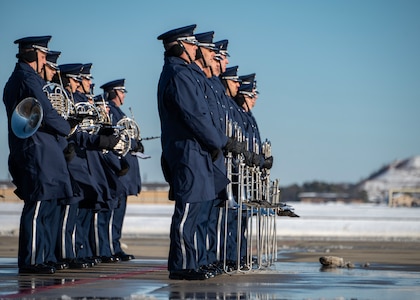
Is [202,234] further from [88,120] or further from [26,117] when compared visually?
[88,120]

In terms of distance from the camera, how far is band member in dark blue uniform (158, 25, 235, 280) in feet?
37.7

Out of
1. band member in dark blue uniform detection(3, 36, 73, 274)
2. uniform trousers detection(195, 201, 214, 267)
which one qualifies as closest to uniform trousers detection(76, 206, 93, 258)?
band member in dark blue uniform detection(3, 36, 73, 274)

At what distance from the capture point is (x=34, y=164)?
1240cm

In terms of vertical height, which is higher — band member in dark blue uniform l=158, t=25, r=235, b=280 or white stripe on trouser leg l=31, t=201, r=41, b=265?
band member in dark blue uniform l=158, t=25, r=235, b=280

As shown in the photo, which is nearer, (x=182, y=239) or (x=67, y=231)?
(x=182, y=239)

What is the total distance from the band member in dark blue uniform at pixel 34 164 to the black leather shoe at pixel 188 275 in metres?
1.45

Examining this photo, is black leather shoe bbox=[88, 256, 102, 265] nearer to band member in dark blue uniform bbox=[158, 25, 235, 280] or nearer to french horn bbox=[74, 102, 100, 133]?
french horn bbox=[74, 102, 100, 133]

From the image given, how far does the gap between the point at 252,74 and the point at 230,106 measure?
2400 millimetres

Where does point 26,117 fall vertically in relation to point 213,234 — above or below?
above

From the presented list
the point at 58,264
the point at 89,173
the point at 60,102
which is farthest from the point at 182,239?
the point at 89,173

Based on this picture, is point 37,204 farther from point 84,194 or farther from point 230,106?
point 230,106

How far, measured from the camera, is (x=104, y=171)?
15.2m

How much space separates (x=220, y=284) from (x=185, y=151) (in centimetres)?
141

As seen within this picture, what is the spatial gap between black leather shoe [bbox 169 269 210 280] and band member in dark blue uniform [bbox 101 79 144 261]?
14.0ft
